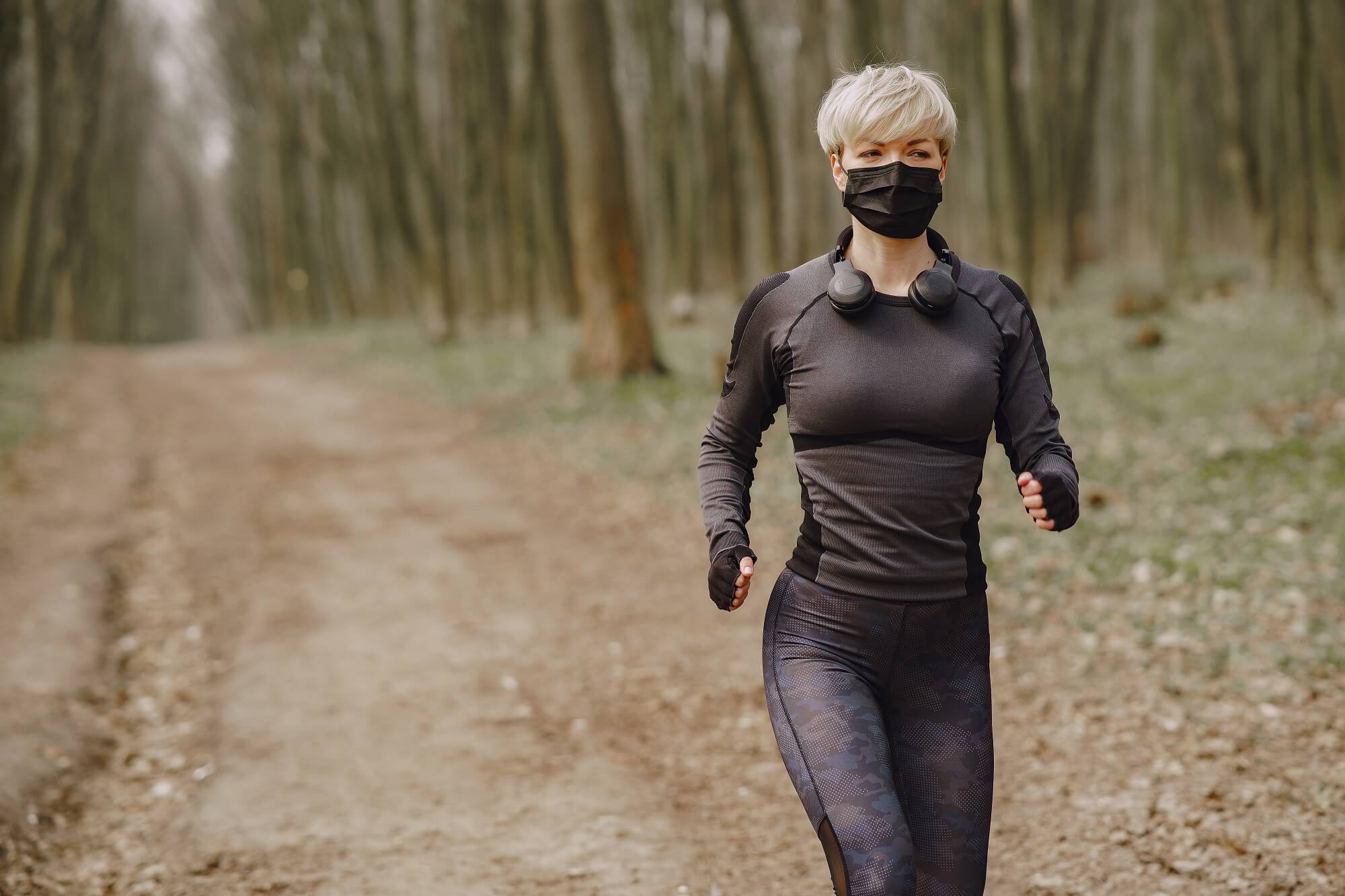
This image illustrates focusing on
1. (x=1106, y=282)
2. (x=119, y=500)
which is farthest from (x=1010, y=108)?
(x=119, y=500)

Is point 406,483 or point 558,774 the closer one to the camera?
point 558,774

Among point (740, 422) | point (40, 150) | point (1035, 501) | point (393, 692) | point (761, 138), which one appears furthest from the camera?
point (40, 150)

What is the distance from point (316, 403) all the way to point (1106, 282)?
15.6m

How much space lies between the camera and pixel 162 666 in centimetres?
695

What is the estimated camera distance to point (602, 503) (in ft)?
33.6

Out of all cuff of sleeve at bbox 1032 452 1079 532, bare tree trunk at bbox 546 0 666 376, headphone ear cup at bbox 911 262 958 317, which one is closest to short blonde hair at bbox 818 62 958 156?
headphone ear cup at bbox 911 262 958 317

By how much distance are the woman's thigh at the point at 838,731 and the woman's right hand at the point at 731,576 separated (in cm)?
15

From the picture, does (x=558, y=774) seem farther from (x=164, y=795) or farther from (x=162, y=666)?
(x=162, y=666)

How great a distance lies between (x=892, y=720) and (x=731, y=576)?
20.2 inches

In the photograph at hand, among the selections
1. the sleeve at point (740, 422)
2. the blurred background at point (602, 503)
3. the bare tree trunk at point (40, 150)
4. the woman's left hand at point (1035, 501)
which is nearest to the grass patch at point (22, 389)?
the blurred background at point (602, 503)

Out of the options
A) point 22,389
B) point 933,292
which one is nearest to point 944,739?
point 933,292

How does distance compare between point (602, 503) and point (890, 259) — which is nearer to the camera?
point (890, 259)

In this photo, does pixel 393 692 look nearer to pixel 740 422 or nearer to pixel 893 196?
pixel 740 422

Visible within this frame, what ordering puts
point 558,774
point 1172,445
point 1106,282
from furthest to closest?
point 1106,282 → point 1172,445 → point 558,774
